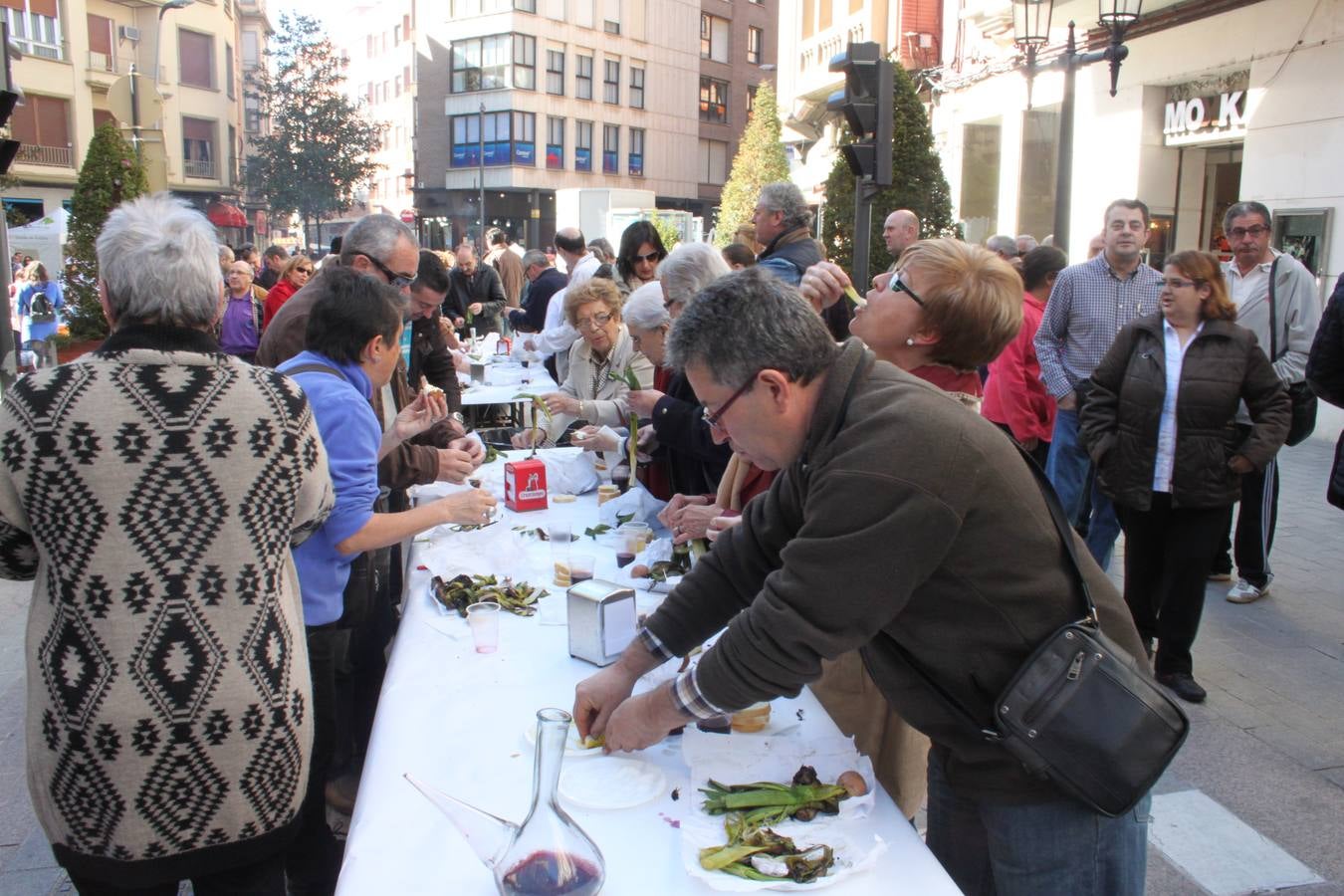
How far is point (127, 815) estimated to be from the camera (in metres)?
1.82

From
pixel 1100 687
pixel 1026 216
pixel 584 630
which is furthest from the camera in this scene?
pixel 1026 216

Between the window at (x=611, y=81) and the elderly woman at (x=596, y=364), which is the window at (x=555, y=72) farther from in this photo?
the elderly woman at (x=596, y=364)

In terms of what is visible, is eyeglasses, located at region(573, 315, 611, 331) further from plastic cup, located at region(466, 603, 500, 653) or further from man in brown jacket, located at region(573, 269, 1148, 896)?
man in brown jacket, located at region(573, 269, 1148, 896)

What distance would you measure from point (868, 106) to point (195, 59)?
3955 cm

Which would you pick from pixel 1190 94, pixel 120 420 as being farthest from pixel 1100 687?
pixel 1190 94

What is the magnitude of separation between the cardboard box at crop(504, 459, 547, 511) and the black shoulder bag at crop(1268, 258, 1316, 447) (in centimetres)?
345

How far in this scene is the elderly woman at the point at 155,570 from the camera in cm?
175

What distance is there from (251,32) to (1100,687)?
65303 mm

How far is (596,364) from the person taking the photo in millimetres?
5219

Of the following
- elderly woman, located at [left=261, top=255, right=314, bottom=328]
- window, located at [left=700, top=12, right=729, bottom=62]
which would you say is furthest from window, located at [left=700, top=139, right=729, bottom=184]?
elderly woman, located at [left=261, top=255, right=314, bottom=328]

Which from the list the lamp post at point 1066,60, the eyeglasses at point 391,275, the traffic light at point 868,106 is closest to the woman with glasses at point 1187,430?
the traffic light at point 868,106

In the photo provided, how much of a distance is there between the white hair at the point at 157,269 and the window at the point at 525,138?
132 feet

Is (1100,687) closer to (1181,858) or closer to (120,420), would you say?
(120,420)

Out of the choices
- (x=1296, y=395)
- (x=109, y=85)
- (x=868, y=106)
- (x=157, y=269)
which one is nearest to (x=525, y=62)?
(x=109, y=85)
